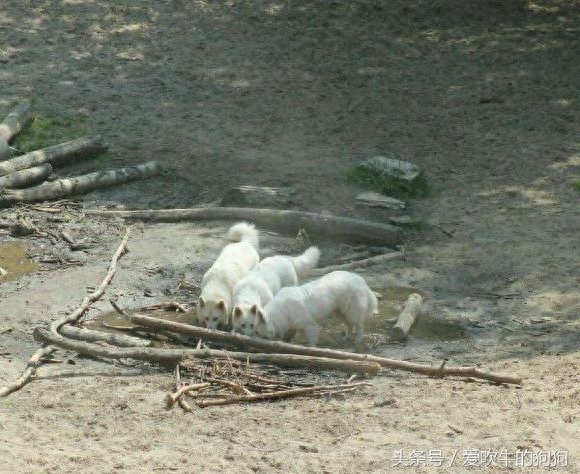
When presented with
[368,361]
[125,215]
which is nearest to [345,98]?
[125,215]

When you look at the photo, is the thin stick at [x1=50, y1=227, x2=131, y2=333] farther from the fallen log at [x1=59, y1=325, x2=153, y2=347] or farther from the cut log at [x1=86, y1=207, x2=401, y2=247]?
the cut log at [x1=86, y1=207, x2=401, y2=247]

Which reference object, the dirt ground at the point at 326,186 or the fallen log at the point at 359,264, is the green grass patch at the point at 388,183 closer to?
the dirt ground at the point at 326,186

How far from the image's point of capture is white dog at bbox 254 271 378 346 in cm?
1037

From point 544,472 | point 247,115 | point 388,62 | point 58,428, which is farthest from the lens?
point 388,62

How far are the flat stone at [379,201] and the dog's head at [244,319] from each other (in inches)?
171

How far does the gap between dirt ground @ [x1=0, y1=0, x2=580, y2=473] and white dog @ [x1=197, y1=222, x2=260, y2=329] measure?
19.7 inches

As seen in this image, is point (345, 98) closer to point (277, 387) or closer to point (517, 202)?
point (517, 202)

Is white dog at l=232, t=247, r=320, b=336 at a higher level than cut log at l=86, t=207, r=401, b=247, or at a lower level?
higher

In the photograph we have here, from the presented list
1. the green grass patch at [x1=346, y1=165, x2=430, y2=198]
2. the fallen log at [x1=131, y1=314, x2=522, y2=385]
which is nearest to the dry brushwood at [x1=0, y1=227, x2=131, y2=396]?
the fallen log at [x1=131, y1=314, x2=522, y2=385]

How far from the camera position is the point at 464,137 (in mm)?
16922

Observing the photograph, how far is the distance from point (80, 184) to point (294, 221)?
2947 mm

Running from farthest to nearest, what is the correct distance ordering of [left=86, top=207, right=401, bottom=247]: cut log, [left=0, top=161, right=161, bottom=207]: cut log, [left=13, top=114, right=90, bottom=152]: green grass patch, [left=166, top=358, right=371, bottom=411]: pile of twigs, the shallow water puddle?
1. [left=13, top=114, right=90, bottom=152]: green grass patch
2. [left=0, top=161, right=161, bottom=207]: cut log
3. [left=86, top=207, right=401, bottom=247]: cut log
4. the shallow water puddle
5. [left=166, top=358, right=371, bottom=411]: pile of twigs

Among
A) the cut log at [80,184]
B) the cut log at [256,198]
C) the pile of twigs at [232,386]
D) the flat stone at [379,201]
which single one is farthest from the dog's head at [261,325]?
the cut log at [80,184]

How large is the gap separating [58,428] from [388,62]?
12.2 meters
